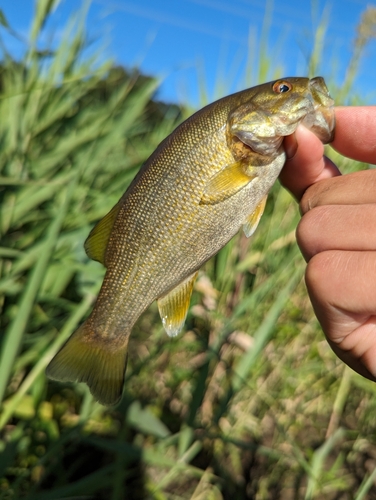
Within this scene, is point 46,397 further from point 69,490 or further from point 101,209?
point 101,209

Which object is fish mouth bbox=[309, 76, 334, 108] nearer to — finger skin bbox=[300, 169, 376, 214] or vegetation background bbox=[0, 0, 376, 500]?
finger skin bbox=[300, 169, 376, 214]

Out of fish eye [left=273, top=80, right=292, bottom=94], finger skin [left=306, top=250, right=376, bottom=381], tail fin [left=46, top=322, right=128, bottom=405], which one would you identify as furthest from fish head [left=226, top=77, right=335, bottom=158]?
tail fin [left=46, top=322, right=128, bottom=405]

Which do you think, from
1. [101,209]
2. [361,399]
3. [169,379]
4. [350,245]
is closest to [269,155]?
[350,245]

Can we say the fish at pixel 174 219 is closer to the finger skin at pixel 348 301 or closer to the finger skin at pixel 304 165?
the finger skin at pixel 304 165

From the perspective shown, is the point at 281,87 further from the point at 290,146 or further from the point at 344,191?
the point at 344,191

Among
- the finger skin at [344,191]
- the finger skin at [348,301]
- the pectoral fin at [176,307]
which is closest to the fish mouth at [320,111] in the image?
the finger skin at [344,191]

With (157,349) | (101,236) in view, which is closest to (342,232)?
(101,236)
